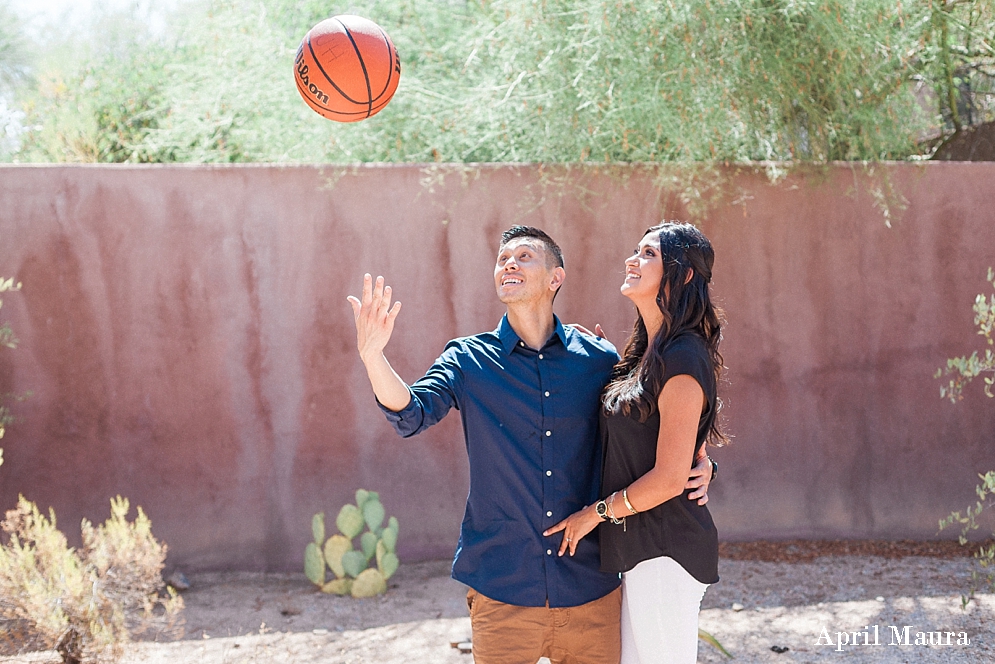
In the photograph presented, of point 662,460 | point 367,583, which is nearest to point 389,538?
point 367,583

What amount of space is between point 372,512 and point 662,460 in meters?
2.39

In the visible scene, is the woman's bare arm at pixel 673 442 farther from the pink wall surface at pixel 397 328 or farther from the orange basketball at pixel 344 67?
the pink wall surface at pixel 397 328

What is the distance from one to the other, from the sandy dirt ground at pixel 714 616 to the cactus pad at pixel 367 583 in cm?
4

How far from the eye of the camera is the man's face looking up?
2551mm

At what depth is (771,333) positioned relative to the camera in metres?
4.92

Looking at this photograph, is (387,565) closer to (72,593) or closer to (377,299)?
(72,593)

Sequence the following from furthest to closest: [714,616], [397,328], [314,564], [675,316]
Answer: [397,328] → [314,564] → [714,616] → [675,316]

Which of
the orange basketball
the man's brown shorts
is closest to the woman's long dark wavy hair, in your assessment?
the man's brown shorts

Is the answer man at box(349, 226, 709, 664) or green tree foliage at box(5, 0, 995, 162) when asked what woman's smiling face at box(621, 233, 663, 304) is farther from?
green tree foliage at box(5, 0, 995, 162)

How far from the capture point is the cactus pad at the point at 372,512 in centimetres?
434

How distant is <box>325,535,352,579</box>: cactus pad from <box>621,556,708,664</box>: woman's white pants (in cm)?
231

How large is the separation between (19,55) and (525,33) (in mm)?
7938

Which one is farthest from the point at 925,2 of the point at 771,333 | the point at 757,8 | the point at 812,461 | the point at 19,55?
the point at 19,55

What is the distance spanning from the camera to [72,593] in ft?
11.0
